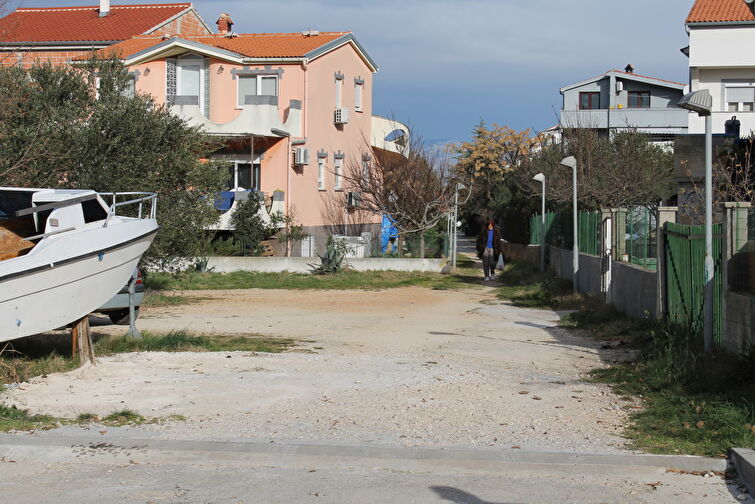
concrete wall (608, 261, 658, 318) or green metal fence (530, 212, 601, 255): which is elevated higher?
green metal fence (530, 212, 601, 255)

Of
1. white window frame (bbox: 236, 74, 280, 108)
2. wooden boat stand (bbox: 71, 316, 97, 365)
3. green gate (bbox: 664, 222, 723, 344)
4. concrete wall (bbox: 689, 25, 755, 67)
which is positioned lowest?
wooden boat stand (bbox: 71, 316, 97, 365)

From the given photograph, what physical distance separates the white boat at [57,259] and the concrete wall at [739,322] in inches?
276

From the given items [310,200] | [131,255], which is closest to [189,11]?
[310,200]

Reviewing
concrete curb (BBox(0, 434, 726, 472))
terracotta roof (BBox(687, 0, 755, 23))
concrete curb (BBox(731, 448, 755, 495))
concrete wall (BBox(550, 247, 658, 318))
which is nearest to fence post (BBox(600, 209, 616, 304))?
concrete wall (BBox(550, 247, 658, 318))

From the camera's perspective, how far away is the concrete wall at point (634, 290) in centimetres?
1536

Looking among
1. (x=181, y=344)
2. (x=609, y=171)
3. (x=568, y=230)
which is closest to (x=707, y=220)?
(x=181, y=344)

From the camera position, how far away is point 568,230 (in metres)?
27.0

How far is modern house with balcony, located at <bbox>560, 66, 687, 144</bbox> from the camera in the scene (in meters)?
59.0

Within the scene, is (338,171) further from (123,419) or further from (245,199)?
(123,419)

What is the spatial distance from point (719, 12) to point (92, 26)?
99.2 ft

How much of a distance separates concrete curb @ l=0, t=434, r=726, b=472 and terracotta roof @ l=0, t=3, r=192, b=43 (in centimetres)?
4057

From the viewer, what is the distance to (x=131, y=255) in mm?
11328

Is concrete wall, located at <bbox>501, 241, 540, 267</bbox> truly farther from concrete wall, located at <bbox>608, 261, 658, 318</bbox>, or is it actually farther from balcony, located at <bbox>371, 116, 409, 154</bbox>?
concrete wall, located at <bbox>608, 261, 658, 318</bbox>

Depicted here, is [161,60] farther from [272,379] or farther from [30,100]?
[272,379]
